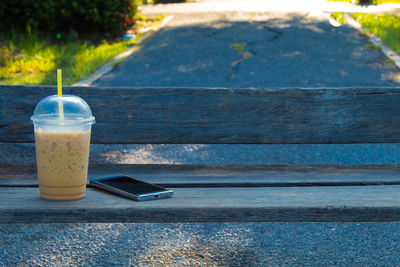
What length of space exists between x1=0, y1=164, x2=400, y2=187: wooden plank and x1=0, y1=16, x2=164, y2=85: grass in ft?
12.7

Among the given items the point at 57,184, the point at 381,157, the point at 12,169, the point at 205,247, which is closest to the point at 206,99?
the point at 205,247

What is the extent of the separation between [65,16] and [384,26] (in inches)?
227

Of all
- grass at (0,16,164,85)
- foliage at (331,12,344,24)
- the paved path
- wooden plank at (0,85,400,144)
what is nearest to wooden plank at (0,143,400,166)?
wooden plank at (0,85,400,144)

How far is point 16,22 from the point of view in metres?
9.50

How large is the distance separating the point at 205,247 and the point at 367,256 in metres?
0.87

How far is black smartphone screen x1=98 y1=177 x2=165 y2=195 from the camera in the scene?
1.90 m

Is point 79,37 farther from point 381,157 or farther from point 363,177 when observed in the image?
point 363,177

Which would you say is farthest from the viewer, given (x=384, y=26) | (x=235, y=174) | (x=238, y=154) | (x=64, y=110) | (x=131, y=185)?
(x=384, y=26)

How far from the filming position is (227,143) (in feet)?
9.55

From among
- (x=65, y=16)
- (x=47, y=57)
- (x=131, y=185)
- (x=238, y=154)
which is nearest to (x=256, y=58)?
(x=47, y=57)

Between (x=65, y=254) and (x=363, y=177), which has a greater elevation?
(x=363, y=177)

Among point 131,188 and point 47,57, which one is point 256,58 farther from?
point 131,188

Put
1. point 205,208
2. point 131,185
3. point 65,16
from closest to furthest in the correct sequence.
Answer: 1. point 205,208
2. point 131,185
3. point 65,16

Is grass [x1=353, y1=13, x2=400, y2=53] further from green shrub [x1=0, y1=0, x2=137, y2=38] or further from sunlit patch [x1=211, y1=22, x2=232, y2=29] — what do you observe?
green shrub [x1=0, y1=0, x2=137, y2=38]
